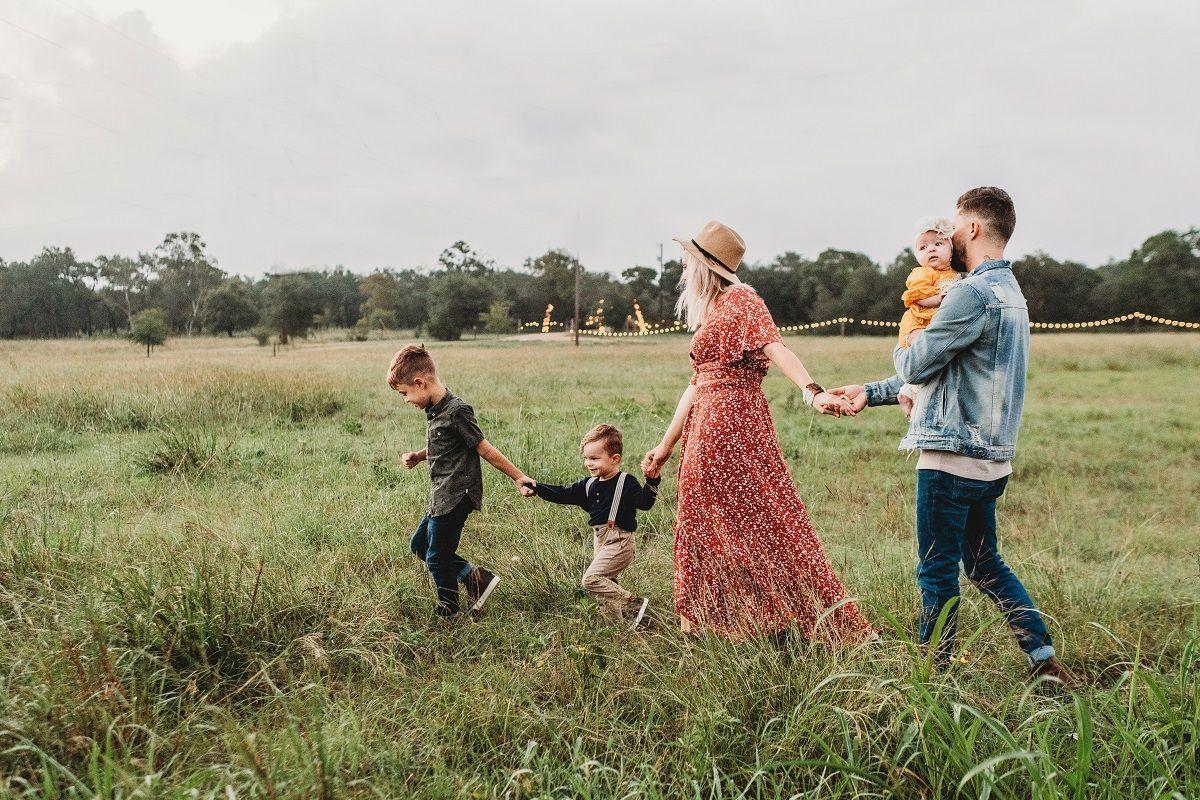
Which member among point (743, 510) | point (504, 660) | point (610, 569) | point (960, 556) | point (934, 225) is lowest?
point (504, 660)

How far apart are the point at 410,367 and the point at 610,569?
1.57m

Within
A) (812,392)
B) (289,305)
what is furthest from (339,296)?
(812,392)

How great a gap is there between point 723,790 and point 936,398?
6.13 ft

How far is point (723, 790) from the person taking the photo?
92.9 inches

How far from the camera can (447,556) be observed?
12.7 ft

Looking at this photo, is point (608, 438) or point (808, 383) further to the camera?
point (608, 438)

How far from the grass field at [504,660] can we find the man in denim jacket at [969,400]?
321 mm

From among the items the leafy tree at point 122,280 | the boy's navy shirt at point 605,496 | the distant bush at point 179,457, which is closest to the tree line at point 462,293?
the leafy tree at point 122,280

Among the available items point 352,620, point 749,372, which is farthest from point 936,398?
point 352,620

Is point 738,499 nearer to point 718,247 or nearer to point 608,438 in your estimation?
point 608,438

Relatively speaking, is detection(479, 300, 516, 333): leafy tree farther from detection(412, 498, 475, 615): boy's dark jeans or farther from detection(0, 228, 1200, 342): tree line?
detection(412, 498, 475, 615): boy's dark jeans

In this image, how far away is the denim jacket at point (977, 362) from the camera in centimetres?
291

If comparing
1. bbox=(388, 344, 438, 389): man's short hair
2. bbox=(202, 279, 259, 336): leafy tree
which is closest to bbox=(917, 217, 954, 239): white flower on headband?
bbox=(388, 344, 438, 389): man's short hair

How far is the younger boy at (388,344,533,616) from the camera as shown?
378 cm
